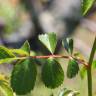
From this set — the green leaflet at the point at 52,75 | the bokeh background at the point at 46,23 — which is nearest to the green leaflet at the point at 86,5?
the green leaflet at the point at 52,75

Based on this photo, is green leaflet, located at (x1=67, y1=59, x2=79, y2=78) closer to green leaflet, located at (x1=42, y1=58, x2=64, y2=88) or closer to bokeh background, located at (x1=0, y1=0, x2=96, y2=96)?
green leaflet, located at (x1=42, y1=58, x2=64, y2=88)

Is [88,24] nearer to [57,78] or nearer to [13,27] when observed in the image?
[13,27]

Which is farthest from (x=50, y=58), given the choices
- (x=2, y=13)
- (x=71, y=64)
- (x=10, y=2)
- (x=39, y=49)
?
(x=10, y=2)

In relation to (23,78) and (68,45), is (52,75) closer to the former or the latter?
(23,78)

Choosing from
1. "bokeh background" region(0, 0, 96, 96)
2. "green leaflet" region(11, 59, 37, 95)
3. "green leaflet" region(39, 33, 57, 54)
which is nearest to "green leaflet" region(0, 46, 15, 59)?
"green leaflet" region(11, 59, 37, 95)

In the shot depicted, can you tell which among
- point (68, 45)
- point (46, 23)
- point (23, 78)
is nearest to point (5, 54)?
point (23, 78)

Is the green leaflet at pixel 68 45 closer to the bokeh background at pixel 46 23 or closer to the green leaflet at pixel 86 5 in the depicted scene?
the green leaflet at pixel 86 5
